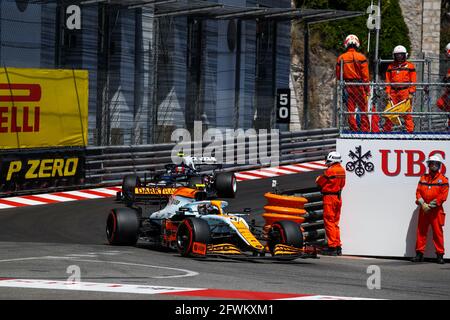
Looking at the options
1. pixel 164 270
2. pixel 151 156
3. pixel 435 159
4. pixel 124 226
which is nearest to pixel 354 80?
pixel 435 159

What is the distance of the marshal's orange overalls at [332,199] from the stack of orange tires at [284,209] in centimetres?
39

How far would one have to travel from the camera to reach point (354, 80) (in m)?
20.5

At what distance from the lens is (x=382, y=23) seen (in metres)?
47.4

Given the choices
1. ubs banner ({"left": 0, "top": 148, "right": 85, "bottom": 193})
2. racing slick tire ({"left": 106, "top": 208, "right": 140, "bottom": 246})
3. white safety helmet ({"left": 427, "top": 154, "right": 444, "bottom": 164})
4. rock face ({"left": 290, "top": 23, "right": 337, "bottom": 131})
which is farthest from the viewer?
rock face ({"left": 290, "top": 23, "right": 337, "bottom": 131})

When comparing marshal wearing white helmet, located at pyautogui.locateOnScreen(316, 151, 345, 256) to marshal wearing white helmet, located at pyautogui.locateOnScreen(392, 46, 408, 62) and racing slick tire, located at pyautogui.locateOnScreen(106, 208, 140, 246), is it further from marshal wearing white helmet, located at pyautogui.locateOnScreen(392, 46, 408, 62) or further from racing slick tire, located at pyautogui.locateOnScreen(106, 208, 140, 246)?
racing slick tire, located at pyautogui.locateOnScreen(106, 208, 140, 246)

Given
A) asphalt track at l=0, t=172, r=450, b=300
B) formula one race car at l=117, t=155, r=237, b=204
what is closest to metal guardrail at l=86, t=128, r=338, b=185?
formula one race car at l=117, t=155, r=237, b=204

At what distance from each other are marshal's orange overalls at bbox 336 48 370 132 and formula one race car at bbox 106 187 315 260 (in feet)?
10.8

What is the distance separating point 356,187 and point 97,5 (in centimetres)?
1273

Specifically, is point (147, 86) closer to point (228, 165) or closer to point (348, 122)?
point (228, 165)

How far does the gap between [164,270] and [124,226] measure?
324cm

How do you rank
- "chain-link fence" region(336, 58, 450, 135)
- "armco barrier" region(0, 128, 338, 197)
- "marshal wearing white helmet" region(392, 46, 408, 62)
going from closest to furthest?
1. "chain-link fence" region(336, 58, 450, 135)
2. "marshal wearing white helmet" region(392, 46, 408, 62)
3. "armco barrier" region(0, 128, 338, 197)

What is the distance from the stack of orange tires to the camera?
1877 centimetres

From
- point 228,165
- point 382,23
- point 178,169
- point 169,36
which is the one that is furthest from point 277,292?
point 382,23

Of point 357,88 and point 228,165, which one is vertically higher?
point 357,88
